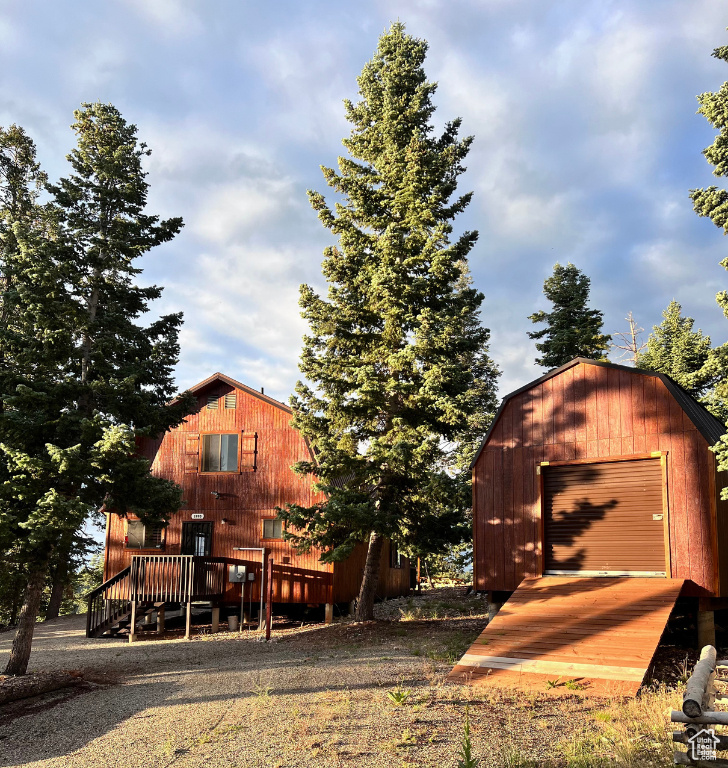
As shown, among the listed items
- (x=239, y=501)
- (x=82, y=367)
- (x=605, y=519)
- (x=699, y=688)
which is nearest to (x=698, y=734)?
(x=699, y=688)

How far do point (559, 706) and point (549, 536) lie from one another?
19.8ft

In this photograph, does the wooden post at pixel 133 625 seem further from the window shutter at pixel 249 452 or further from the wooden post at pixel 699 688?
the wooden post at pixel 699 688

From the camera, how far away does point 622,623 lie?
10.1m

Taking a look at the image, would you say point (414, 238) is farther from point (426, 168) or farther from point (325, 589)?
point (325, 589)

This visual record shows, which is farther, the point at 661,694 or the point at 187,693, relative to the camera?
the point at 187,693

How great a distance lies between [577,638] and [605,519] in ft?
12.4

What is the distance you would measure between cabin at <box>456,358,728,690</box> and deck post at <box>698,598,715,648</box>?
0.08 ft

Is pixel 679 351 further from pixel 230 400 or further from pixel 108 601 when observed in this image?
pixel 108 601

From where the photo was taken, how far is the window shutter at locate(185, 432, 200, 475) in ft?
74.5

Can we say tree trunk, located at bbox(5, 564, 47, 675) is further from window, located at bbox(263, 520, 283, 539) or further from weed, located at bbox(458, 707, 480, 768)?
window, located at bbox(263, 520, 283, 539)

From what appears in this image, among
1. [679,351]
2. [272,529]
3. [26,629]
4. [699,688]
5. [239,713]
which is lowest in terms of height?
[239,713]

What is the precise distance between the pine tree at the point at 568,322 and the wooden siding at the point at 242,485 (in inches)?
378

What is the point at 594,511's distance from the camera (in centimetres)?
1323

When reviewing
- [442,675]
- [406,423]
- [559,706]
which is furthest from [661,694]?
[406,423]
